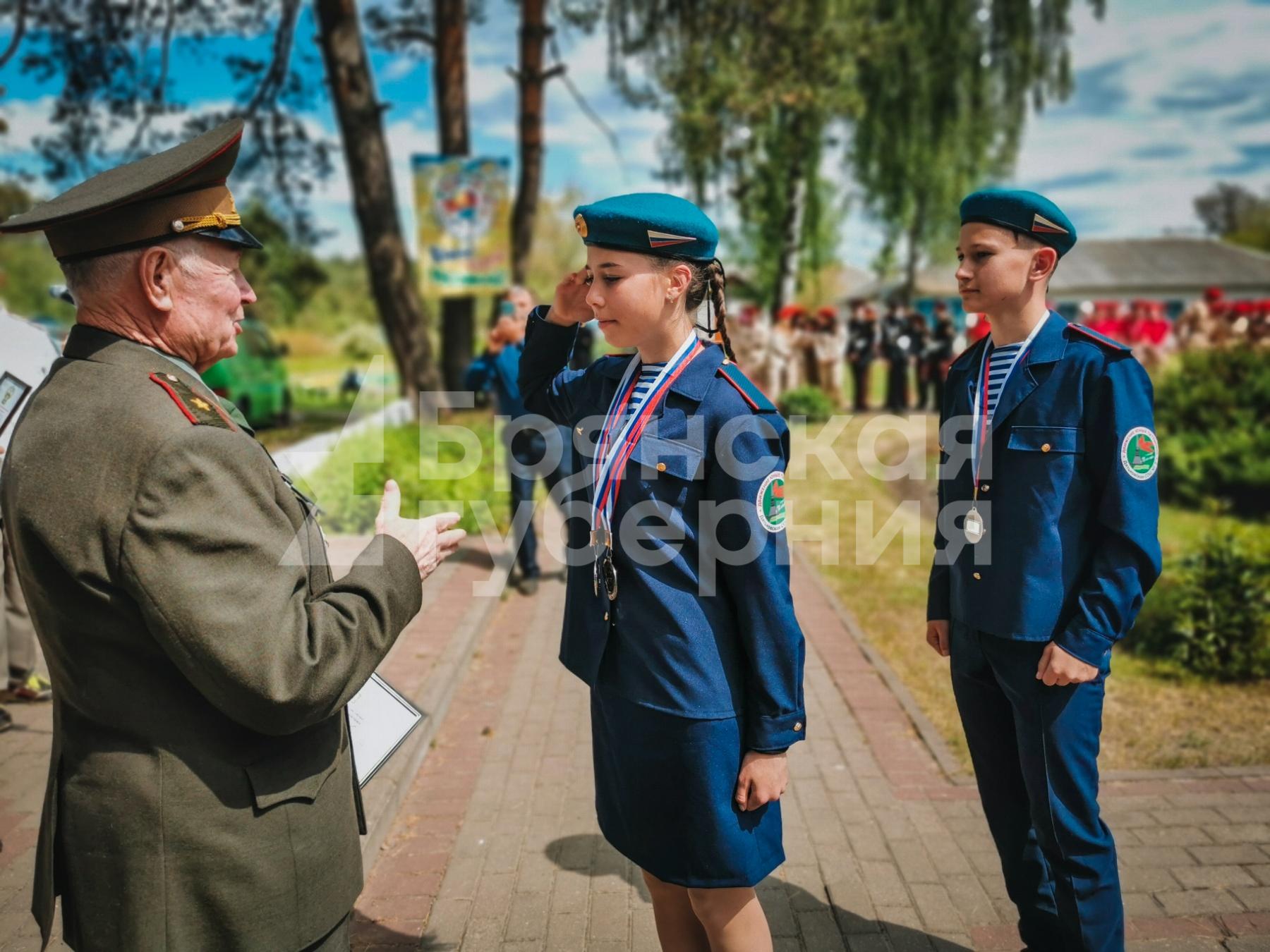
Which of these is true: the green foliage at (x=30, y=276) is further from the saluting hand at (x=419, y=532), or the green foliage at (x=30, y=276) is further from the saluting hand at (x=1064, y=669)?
→ the saluting hand at (x=1064, y=669)

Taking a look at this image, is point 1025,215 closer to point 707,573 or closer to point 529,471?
point 707,573

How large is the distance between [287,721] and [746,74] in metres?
18.7

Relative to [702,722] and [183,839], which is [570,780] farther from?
[183,839]

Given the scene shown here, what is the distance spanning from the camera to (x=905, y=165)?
25109 mm

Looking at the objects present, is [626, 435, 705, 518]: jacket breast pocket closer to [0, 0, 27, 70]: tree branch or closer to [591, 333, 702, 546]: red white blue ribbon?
[591, 333, 702, 546]: red white blue ribbon

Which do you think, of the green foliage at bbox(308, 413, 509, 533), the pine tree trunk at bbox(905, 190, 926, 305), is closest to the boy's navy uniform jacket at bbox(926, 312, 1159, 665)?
the green foliage at bbox(308, 413, 509, 533)

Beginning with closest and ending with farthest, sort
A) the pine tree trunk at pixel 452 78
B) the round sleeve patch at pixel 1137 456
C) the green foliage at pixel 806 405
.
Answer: the round sleeve patch at pixel 1137 456, the pine tree trunk at pixel 452 78, the green foliage at pixel 806 405

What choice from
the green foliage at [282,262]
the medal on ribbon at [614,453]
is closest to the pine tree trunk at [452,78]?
the green foliage at [282,262]

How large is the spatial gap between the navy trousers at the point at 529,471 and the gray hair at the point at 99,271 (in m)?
5.39

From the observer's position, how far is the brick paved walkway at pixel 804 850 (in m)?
3.16

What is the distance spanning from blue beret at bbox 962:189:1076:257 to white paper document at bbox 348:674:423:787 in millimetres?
2023

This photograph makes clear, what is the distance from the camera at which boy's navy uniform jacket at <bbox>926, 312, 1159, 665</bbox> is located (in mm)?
2371

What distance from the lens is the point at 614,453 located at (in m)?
2.22

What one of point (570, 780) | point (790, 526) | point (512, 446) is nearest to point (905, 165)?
point (790, 526)
